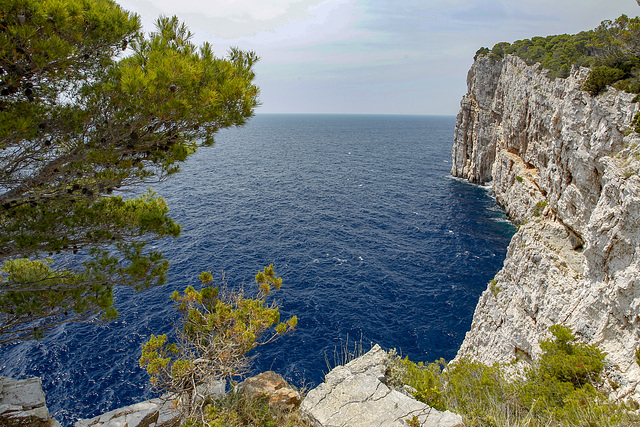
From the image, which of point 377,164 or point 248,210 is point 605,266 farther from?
point 377,164

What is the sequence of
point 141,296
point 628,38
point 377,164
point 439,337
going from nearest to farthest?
1. point 628,38
2. point 439,337
3. point 141,296
4. point 377,164

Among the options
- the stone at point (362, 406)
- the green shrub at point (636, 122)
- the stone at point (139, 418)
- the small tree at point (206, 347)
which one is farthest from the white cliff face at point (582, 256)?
the stone at point (139, 418)

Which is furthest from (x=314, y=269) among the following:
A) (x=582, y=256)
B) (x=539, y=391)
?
(x=539, y=391)

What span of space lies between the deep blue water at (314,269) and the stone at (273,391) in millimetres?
9639

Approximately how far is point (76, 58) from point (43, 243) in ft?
21.4

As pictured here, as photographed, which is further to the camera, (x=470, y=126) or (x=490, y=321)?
(x=470, y=126)

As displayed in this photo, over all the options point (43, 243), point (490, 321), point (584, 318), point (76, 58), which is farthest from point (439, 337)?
point (76, 58)

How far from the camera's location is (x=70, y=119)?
409 inches

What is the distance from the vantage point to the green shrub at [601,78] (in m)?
21.8

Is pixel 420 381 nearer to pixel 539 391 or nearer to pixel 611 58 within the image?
pixel 539 391

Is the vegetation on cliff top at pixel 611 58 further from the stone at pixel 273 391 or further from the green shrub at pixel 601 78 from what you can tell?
the stone at pixel 273 391

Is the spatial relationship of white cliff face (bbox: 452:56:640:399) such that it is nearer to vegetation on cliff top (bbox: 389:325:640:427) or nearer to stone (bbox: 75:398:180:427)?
vegetation on cliff top (bbox: 389:325:640:427)

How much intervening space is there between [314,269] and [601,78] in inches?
1212

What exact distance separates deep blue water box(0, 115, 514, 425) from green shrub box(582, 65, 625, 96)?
21.2m
